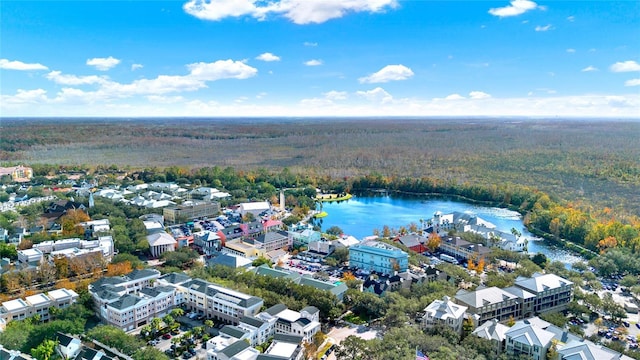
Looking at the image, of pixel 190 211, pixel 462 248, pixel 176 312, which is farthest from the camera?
pixel 190 211


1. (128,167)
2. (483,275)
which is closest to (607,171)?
(483,275)

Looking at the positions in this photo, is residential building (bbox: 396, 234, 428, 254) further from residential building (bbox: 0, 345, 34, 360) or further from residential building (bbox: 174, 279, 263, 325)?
residential building (bbox: 0, 345, 34, 360)

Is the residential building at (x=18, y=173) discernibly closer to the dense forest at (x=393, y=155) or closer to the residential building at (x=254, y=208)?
the dense forest at (x=393, y=155)

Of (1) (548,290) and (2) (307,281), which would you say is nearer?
(1) (548,290)

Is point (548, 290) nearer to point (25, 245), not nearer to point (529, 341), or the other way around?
point (529, 341)

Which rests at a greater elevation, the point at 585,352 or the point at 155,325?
the point at 585,352

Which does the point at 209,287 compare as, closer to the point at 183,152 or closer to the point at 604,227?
the point at 604,227

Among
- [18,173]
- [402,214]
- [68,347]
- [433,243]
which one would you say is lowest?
[402,214]

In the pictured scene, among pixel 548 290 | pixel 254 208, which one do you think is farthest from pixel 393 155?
pixel 548 290
